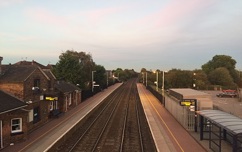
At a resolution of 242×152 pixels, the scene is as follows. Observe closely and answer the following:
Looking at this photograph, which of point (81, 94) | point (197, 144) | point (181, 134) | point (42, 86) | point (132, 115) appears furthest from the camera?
point (81, 94)

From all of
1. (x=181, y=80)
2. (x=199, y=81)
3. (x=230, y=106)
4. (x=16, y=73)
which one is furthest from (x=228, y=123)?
(x=199, y=81)

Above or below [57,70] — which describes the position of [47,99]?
below

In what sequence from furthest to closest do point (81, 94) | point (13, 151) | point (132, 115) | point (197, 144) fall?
point (81, 94) → point (132, 115) → point (197, 144) → point (13, 151)

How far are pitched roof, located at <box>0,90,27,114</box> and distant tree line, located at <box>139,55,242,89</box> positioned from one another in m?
35.7

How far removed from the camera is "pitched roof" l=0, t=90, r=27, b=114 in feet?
62.4

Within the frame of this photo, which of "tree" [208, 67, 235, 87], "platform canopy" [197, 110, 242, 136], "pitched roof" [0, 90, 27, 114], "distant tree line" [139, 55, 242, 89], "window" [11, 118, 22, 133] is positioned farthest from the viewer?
"tree" [208, 67, 235, 87]

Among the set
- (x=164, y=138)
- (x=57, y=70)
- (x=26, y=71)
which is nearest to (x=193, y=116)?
(x=164, y=138)

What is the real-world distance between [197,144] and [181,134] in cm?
322

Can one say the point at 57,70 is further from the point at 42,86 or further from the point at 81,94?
the point at 42,86

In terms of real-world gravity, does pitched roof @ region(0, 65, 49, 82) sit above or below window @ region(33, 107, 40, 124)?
above

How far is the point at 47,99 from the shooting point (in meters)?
28.0

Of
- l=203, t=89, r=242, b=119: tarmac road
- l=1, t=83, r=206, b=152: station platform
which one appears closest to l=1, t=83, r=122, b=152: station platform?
l=1, t=83, r=206, b=152: station platform

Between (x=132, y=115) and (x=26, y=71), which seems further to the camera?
(x=132, y=115)

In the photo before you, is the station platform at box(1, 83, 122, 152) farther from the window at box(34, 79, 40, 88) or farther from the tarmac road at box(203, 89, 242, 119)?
the tarmac road at box(203, 89, 242, 119)
